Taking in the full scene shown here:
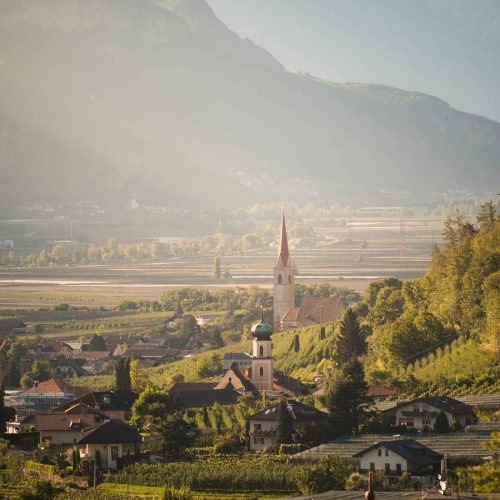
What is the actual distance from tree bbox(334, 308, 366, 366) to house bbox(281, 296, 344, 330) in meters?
30.1

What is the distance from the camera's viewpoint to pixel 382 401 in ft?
171

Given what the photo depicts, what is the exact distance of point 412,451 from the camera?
41.2 metres

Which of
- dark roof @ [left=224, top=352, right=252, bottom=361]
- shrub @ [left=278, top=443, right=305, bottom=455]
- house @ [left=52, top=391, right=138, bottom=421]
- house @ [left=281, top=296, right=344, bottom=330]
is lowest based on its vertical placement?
shrub @ [left=278, top=443, right=305, bottom=455]

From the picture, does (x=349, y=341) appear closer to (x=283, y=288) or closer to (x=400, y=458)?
(x=400, y=458)

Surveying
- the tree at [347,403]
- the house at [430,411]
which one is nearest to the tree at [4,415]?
the tree at [347,403]

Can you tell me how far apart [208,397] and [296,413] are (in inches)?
422

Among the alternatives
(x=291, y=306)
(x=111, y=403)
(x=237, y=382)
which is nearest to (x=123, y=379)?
(x=237, y=382)

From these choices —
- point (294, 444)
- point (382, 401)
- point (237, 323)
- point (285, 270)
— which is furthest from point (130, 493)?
point (285, 270)

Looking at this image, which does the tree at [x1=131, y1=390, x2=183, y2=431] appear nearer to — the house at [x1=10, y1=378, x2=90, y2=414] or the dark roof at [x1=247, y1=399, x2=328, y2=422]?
the dark roof at [x1=247, y1=399, x2=328, y2=422]

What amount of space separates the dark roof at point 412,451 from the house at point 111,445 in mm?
7232

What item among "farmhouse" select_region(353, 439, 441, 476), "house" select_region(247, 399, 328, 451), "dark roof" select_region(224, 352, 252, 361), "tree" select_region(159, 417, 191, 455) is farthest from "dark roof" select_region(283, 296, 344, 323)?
"farmhouse" select_region(353, 439, 441, 476)

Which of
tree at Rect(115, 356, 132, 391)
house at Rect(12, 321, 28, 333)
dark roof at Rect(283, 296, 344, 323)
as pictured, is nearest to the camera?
tree at Rect(115, 356, 132, 391)

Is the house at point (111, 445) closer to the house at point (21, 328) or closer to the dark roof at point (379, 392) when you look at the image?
the dark roof at point (379, 392)

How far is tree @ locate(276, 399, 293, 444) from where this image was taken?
1863 inches
